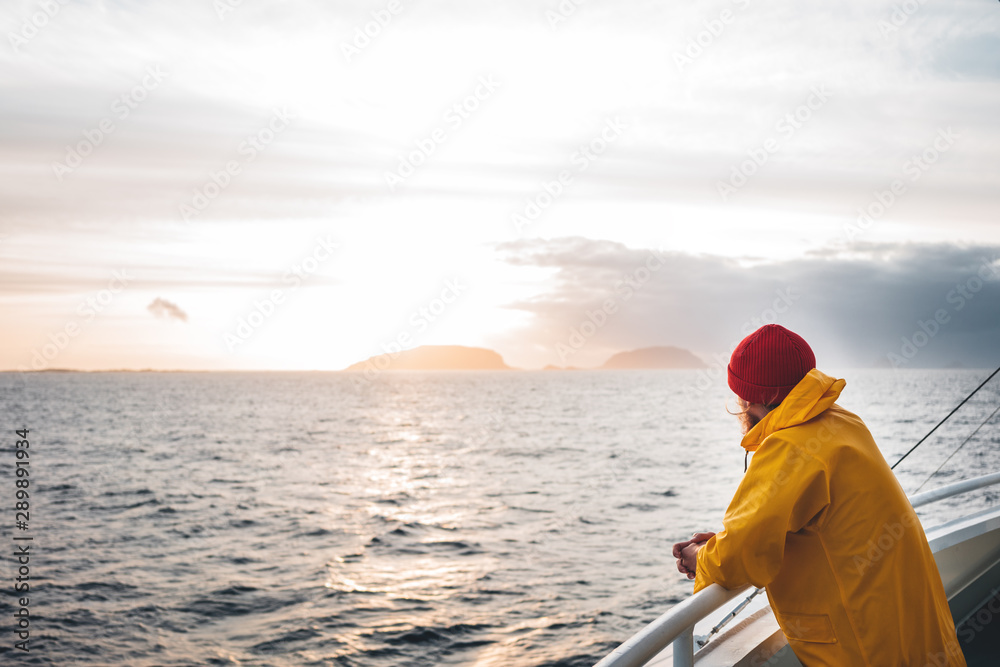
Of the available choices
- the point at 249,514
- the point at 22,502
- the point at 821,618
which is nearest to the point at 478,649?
the point at 821,618

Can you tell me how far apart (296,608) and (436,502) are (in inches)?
341

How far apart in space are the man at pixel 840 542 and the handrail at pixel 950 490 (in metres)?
1.07

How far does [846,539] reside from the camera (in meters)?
1.70

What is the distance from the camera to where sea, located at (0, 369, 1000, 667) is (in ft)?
26.9

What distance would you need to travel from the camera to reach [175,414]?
56906 millimetres

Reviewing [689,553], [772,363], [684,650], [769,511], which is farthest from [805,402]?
[684,650]

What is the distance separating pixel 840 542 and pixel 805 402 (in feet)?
1.15

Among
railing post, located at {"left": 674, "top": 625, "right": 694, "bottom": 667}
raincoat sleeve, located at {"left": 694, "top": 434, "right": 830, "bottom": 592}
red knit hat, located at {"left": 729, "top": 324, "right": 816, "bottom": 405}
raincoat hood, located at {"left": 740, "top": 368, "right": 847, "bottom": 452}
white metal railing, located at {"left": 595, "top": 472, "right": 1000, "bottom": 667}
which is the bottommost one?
railing post, located at {"left": 674, "top": 625, "right": 694, "bottom": 667}

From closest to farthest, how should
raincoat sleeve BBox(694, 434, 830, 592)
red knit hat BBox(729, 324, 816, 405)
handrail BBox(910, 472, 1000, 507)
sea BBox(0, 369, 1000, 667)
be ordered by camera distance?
raincoat sleeve BBox(694, 434, 830, 592), red knit hat BBox(729, 324, 816, 405), handrail BBox(910, 472, 1000, 507), sea BBox(0, 369, 1000, 667)

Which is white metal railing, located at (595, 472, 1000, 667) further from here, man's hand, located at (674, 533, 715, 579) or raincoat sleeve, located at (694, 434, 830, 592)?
man's hand, located at (674, 533, 715, 579)

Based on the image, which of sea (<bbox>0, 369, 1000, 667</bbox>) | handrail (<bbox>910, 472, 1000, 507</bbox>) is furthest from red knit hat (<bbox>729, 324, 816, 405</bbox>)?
handrail (<bbox>910, 472, 1000, 507</bbox>)

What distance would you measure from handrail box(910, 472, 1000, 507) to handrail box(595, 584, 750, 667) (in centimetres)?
134

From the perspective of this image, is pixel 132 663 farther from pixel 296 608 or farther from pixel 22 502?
pixel 22 502

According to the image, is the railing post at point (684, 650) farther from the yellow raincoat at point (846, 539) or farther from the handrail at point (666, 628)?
the yellow raincoat at point (846, 539)
